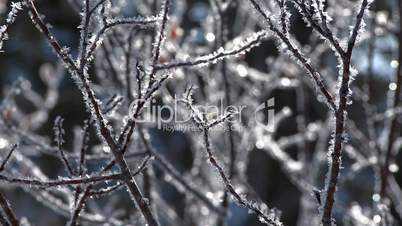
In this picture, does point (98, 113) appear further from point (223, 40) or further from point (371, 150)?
point (371, 150)

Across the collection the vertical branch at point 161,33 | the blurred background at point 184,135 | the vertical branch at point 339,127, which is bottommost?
the vertical branch at point 339,127

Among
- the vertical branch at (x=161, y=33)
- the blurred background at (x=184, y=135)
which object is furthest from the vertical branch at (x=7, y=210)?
the blurred background at (x=184, y=135)

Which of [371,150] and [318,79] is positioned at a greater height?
[371,150]

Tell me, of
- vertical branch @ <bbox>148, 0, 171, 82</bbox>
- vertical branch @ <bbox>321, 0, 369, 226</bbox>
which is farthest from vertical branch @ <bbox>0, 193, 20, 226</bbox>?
vertical branch @ <bbox>321, 0, 369, 226</bbox>

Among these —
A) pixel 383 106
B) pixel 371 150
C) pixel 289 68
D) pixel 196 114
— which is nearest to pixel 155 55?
pixel 196 114

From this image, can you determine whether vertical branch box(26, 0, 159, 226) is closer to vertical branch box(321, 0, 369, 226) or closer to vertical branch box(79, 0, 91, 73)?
vertical branch box(79, 0, 91, 73)

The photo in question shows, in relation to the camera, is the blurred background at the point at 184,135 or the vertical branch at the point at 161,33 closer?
the vertical branch at the point at 161,33

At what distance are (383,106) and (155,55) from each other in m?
5.54

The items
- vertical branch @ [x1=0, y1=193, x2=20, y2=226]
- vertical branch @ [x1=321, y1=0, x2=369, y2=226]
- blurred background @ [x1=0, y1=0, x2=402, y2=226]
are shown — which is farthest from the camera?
blurred background @ [x1=0, y1=0, x2=402, y2=226]

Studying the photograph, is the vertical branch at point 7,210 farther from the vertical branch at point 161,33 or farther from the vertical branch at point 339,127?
the vertical branch at point 339,127

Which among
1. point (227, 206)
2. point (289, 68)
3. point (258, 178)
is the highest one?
point (258, 178)

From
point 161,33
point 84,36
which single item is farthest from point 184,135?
point 84,36

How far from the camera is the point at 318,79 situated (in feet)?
3.42

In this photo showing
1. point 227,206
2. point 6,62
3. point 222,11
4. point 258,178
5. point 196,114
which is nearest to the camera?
point 196,114
